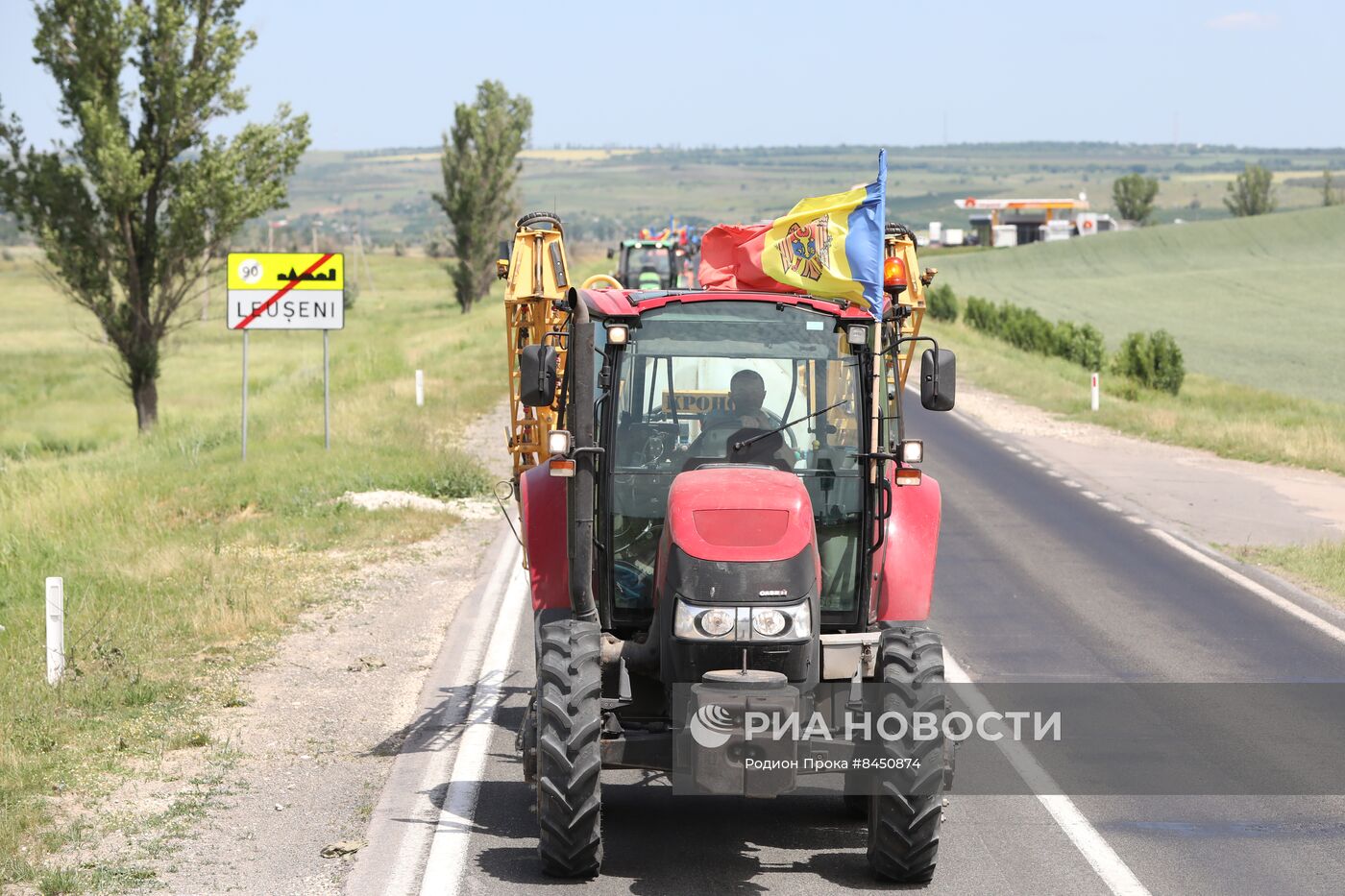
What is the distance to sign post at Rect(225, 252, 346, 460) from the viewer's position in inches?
809

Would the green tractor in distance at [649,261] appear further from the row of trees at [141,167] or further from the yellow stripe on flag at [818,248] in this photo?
the yellow stripe on flag at [818,248]

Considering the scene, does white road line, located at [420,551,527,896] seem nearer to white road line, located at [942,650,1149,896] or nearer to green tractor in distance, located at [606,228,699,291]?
white road line, located at [942,650,1149,896]

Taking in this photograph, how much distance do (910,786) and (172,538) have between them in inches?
425

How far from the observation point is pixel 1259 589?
14.7m

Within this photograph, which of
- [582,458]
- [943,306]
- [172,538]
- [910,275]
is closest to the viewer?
[582,458]

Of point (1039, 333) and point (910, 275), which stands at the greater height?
point (910, 275)

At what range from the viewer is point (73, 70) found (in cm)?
2609

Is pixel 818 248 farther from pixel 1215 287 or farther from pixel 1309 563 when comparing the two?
pixel 1215 287

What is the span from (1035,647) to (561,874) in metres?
6.06

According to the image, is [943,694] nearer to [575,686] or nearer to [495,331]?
[575,686]

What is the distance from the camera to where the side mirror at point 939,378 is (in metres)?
8.07

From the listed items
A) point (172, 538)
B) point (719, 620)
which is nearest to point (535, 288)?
point (719, 620)

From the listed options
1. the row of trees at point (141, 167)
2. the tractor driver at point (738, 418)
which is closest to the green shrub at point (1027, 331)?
the row of trees at point (141, 167)

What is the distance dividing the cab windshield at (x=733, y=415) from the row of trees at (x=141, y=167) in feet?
65.9
